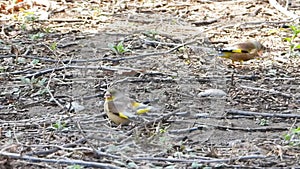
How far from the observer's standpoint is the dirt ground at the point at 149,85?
336cm

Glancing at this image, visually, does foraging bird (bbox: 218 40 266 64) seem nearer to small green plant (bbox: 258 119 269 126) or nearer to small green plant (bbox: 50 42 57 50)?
small green plant (bbox: 258 119 269 126)

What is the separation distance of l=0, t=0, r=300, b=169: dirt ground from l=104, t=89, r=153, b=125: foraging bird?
0.05 metres

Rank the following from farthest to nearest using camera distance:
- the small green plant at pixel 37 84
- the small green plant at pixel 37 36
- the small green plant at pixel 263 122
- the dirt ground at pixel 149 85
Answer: the small green plant at pixel 37 36 < the small green plant at pixel 37 84 < the small green plant at pixel 263 122 < the dirt ground at pixel 149 85

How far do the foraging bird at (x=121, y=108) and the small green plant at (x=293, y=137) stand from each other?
0.81 metres

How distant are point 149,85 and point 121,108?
97 centimetres

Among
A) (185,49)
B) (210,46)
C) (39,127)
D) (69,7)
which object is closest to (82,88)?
(39,127)

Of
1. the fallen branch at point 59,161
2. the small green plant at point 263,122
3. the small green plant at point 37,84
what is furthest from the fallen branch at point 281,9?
the fallen branch at point 59,161

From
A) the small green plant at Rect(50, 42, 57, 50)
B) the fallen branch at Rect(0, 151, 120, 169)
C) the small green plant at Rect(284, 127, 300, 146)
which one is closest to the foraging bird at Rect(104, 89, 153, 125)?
the fallen branch at Rect(0, 151, 120, 169)

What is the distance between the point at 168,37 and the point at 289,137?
2.60 m

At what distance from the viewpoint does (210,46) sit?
5.79 meters

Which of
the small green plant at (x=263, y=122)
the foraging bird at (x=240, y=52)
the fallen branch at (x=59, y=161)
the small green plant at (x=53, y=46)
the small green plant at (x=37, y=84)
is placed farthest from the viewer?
the small green plant at (x=53, y=46)

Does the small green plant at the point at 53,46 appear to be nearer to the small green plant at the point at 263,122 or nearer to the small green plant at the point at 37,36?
the small green plant at the point at 37,36

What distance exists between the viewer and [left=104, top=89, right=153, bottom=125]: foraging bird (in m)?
3.69

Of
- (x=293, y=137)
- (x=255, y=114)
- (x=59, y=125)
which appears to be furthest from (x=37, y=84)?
(x=293, y=137)
